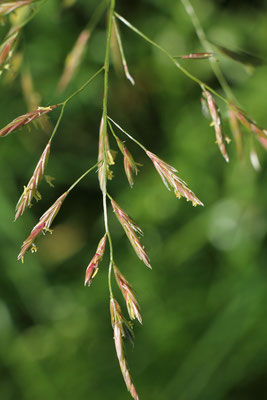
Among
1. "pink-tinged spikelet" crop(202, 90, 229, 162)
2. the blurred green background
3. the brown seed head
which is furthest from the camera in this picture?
the blurred green background

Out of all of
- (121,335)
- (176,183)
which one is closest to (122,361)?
(121,335)

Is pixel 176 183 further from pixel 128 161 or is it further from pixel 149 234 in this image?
pixel 149 234

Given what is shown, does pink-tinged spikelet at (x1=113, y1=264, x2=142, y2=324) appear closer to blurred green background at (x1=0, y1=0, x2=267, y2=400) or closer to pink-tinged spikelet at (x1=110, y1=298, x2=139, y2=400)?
pink-tinged spikelet at (x1=110, y1=298, x2=139, y2=400)

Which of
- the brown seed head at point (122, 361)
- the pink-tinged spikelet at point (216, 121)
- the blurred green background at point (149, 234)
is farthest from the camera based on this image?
the blurred green background at point (149, 234)

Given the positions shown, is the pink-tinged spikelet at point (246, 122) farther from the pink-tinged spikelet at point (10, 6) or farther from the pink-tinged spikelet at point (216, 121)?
the pink-tinged spikelet at point (10, 6)

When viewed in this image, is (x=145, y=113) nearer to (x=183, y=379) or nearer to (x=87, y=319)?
(x=87, y=319)

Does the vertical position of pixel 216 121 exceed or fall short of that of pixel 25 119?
it falls short

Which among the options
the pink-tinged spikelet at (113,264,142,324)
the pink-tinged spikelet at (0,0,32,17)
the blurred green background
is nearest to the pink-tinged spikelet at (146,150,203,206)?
the pink-tinged spikelet at (113,264,142,324)

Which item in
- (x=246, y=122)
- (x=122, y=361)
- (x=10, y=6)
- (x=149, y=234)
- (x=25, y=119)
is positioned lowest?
(x=149, y=234)

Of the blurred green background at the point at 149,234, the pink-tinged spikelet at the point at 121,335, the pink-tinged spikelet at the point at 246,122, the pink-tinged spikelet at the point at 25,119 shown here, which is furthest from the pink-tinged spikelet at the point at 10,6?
the blurred green background at the point at 149,234

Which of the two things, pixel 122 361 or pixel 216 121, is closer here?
pixel 122 361
